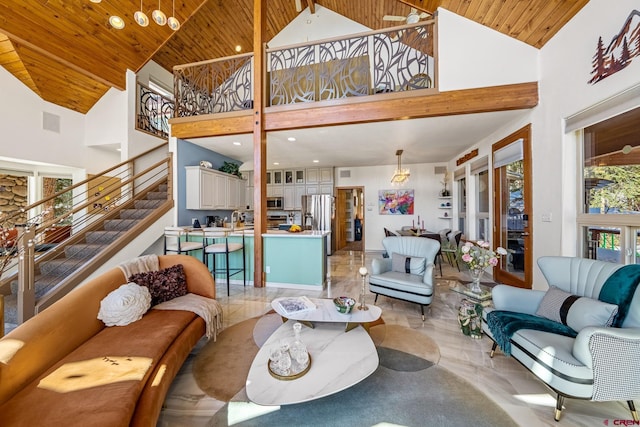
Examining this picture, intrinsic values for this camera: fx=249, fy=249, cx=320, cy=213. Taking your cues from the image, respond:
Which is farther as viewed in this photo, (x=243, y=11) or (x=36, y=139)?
(x=243, y=11)

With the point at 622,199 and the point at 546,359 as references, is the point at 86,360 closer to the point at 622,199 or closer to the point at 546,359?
the point at 546,359

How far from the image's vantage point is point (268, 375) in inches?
59.1

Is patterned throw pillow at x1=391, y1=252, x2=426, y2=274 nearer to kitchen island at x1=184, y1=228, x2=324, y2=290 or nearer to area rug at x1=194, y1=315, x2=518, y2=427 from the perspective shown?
area rug at x1=194, y1=315, x2=518, y2=427

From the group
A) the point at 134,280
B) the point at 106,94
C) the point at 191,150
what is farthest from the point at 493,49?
the point at 106,94

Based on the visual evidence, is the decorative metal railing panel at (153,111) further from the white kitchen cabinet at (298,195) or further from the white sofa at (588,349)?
the white sofa at (588,349)

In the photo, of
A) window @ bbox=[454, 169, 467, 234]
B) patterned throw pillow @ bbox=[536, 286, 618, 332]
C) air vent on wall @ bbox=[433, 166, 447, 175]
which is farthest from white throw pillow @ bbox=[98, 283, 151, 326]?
air vent on wall @ bbox=[433, 166, 447, 175]

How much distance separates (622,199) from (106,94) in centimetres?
875

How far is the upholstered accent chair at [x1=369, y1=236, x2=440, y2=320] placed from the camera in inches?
117

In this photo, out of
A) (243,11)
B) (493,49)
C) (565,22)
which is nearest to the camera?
(565,22)

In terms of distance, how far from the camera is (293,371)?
1518 millimetres

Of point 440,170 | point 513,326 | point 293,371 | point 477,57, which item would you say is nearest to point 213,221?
point 293,371

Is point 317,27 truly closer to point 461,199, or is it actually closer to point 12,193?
point 461,199

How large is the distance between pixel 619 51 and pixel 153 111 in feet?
26.1

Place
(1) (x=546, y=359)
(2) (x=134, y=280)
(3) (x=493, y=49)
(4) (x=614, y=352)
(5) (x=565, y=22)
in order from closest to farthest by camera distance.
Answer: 1. (4) (x=614, y=352)
2. (1) (x=546, y=359)
3. (2) (x=134, y=280)
4. (5) (x=565, y=22)
5. (3) (x=493, y=49)
